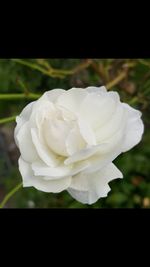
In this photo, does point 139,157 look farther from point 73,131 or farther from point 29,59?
point 73,131

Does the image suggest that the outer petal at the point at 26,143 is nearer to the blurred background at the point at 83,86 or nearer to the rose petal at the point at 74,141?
the rose petal at the point at 74,141

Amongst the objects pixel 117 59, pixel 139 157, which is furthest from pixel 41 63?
pixel 139 157

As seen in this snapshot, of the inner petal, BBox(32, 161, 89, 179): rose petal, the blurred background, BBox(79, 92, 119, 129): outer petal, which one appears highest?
BBox(79, 92, 119, 129): outer petal

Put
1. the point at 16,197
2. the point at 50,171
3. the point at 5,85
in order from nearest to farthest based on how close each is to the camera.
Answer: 1. the point at 50,171
2. the point at 5,85
3. the point at 16,197

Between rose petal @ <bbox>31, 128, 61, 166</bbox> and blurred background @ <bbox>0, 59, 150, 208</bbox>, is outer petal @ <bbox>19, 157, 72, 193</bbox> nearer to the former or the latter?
rose petal @ <bbox>31, 128, 61, 166</bbox>

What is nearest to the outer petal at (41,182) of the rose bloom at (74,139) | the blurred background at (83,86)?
the rose bloom at (74,139)

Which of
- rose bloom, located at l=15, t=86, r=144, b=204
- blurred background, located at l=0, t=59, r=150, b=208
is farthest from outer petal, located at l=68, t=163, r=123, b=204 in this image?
blurred background, located at l=0, t=59, r=150, b=208

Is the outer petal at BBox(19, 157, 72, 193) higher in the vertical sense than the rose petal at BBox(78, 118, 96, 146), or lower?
lower

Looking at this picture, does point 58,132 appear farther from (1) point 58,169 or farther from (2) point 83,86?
Result: (2) point 83,86
